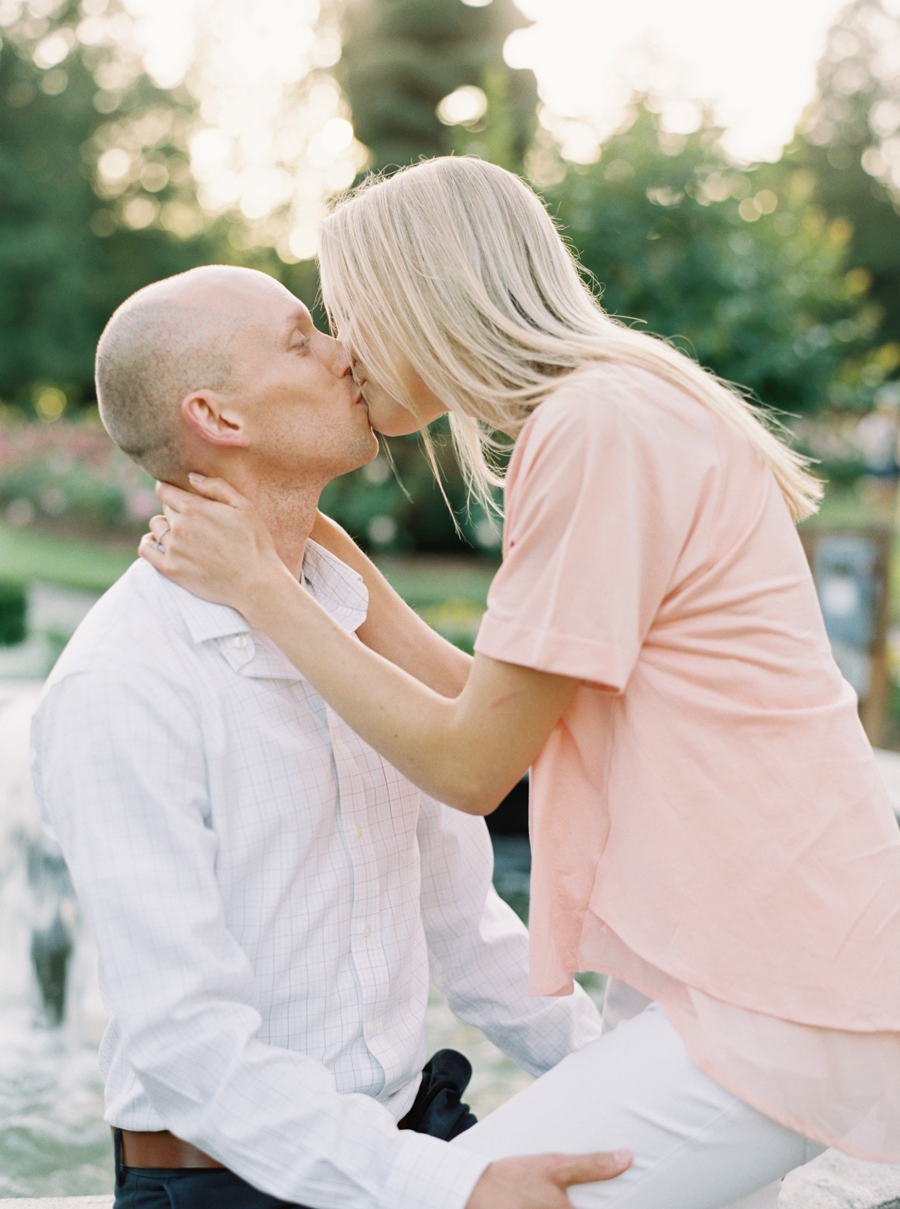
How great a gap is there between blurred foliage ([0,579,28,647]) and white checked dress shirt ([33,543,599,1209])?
9.04 m

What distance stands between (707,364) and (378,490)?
15.2ft

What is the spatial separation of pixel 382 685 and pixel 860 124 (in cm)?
4918

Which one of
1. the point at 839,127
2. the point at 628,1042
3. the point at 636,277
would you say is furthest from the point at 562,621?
the point at 839,127

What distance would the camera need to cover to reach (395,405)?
2246mm

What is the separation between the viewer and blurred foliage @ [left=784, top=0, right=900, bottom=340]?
4294 centimetres

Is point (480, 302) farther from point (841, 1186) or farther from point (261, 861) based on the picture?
point (841, 1186)

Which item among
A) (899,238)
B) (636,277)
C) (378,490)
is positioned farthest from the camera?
(899,238)

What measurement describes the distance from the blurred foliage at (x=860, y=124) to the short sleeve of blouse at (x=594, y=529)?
146 ft

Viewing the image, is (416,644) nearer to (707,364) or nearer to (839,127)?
(707,364)

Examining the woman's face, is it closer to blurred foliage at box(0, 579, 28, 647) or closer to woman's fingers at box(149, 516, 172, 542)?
woman's fingers at box(149, 516, 172, 542)

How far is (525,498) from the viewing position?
179 centimetres

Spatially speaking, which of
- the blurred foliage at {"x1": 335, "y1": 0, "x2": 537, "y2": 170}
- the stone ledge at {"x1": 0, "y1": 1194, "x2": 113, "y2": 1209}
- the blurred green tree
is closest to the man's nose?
the stone ledge at {"x1": 0, "y1": 1194, "x2": 113, "y2": 1209}

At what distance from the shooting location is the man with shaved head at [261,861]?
1764 millimetres

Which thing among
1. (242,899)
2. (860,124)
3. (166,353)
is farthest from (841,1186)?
(860,124)
